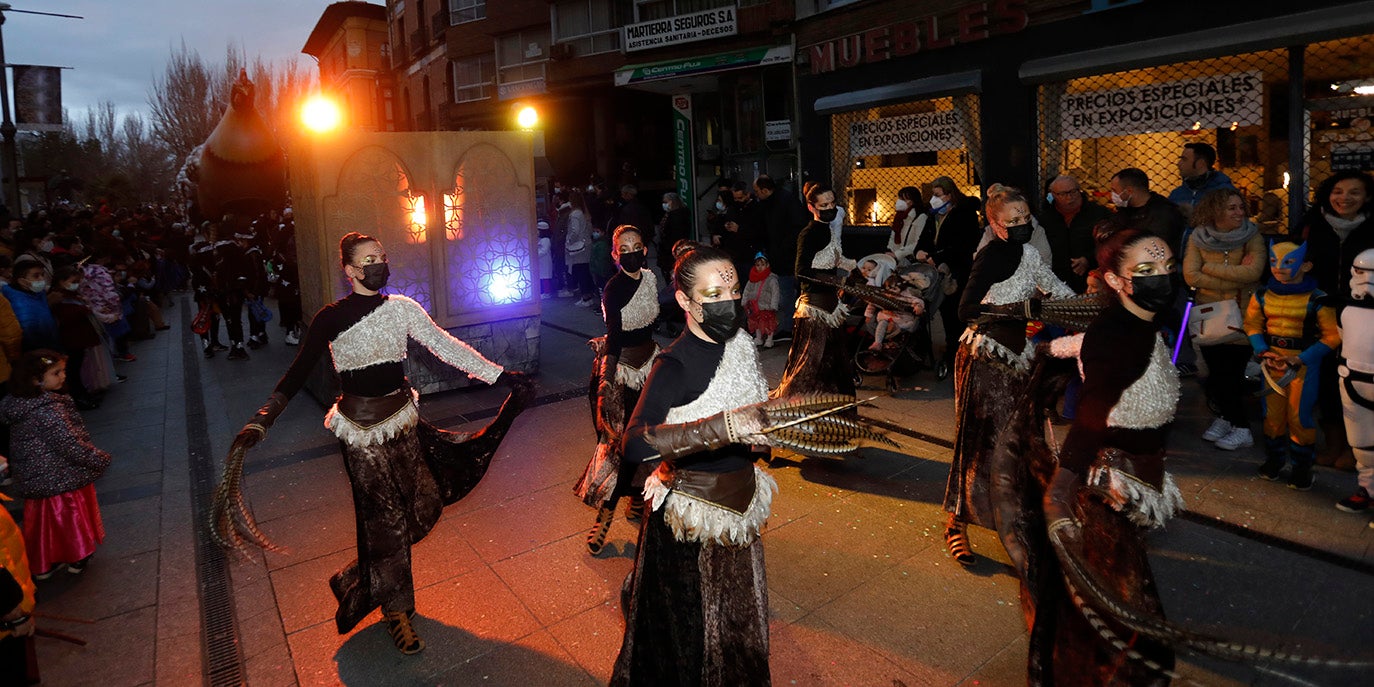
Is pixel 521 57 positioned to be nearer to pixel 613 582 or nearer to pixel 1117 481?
pixel 613 582

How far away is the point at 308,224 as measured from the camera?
867 centimetres

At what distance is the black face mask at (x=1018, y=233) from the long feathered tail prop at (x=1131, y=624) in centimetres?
219

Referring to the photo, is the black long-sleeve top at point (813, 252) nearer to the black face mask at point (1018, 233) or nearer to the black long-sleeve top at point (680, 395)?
the black face mask at point (1018, 233)

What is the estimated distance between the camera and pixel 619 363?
17.6 feet

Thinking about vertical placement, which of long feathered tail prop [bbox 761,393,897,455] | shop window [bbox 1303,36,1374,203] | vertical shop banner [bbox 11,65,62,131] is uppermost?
vertical shop banner [bbox 11,65,62,131]

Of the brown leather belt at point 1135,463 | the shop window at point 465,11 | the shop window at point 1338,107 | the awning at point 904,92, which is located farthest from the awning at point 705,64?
the brown leather belt at point 1135,463

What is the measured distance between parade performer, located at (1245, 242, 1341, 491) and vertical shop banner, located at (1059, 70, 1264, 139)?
4.43 m

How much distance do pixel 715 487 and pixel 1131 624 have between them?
4.36ft

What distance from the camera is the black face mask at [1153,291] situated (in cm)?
301

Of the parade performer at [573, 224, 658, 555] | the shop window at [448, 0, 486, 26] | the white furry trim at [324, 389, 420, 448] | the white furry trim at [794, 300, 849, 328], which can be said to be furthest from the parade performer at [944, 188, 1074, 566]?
the shop window at [448, 0, 486, 26]

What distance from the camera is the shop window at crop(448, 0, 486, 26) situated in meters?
30.5

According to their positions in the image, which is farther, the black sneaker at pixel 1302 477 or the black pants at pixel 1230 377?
the black pants at pixel 1230 377

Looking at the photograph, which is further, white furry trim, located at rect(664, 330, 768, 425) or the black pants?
the black pants

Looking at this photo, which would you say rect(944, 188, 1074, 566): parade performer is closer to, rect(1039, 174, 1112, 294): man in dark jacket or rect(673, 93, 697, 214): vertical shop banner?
rect(1039, 174, 1112, 294): man in dark jacket
